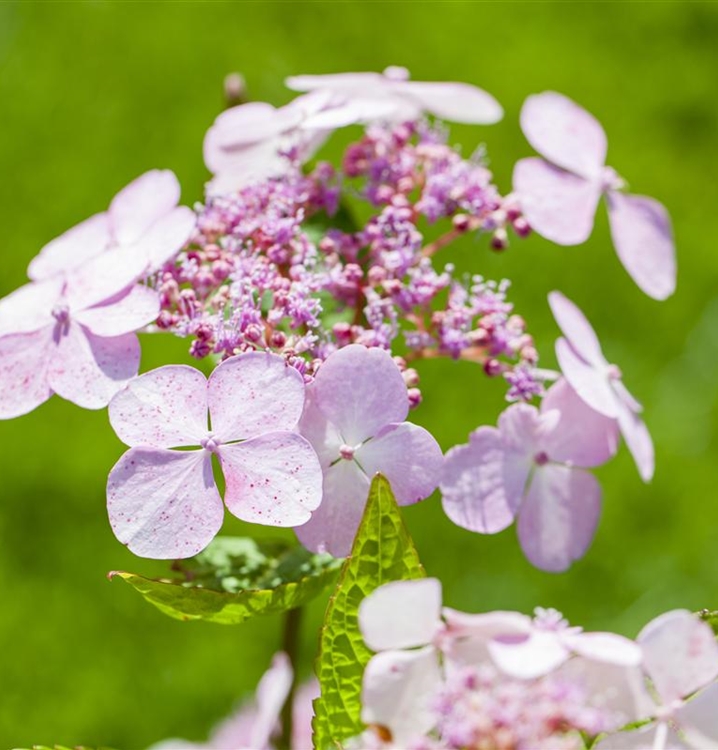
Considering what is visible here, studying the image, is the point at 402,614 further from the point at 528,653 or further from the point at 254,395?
the point at 254,395

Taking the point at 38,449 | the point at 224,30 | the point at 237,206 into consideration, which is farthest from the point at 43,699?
the point at 224,30

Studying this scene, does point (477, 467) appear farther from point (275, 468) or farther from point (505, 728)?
point (505, 728)

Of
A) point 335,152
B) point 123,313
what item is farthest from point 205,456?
point 335,152

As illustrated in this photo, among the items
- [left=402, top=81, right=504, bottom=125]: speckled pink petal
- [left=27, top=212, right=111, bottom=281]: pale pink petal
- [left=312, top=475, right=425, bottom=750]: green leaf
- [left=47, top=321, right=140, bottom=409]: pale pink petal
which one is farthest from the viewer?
[left=402, top=81, right=504, bottom=125]: speckled pink petal

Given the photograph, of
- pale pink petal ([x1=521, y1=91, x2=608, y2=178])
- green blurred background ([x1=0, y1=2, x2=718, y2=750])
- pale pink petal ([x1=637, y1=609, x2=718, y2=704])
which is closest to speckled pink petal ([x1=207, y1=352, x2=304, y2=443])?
pale pink petal ([x1=637, y1=609, x2=718, y2=704])

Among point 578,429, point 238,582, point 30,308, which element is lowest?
point 238,582

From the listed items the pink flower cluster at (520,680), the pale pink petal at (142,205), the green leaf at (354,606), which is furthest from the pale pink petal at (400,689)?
the pale pink petal at (142,205)

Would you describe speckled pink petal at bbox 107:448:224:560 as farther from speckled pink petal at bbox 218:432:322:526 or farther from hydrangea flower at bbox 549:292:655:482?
hydrangea flower at bbox 549:292:655:482
